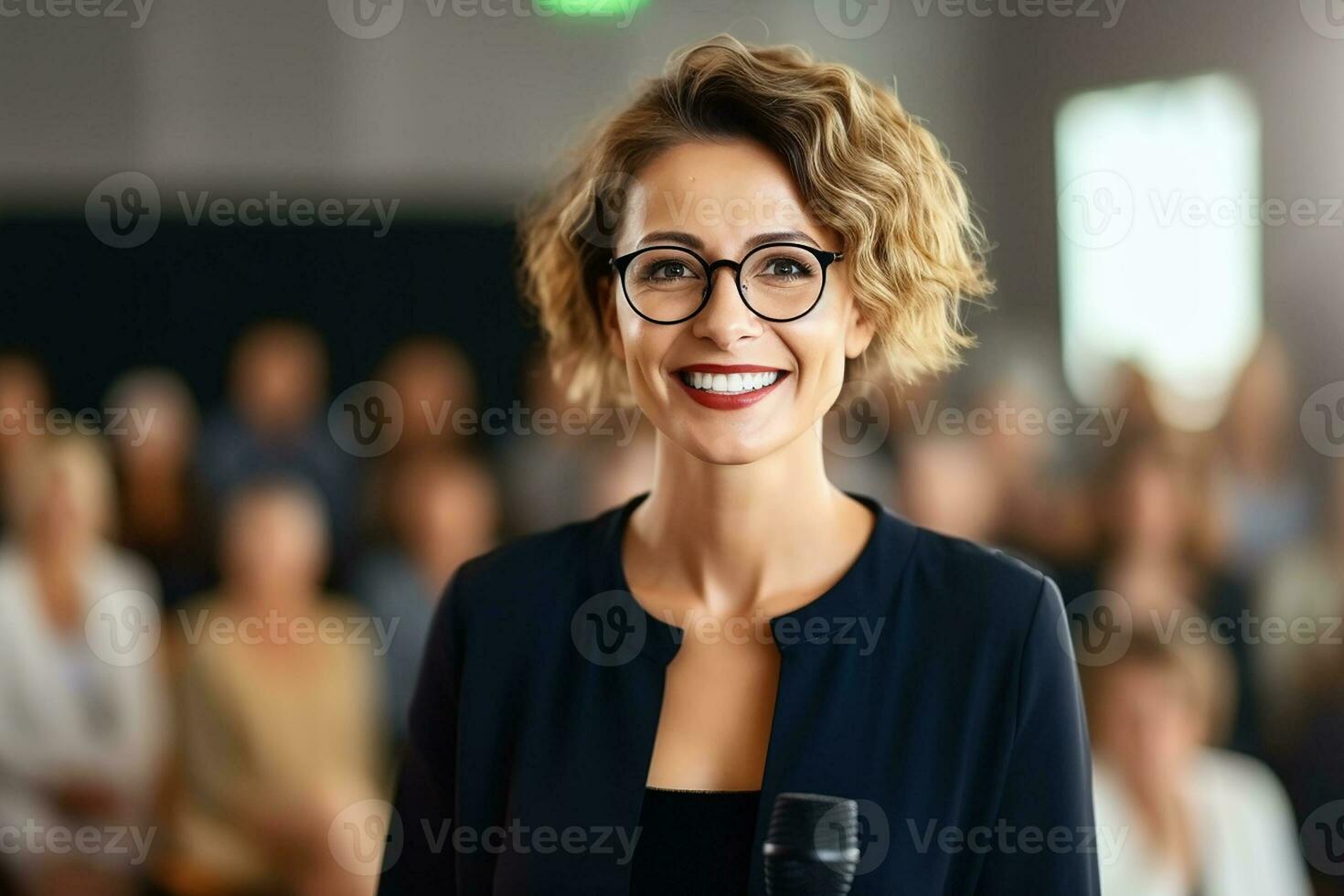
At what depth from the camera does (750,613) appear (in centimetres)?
118

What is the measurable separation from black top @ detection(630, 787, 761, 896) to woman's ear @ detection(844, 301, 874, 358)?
0.38m

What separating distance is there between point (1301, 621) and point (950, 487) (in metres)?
0.91

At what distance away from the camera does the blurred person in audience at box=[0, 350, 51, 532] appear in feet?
12.0

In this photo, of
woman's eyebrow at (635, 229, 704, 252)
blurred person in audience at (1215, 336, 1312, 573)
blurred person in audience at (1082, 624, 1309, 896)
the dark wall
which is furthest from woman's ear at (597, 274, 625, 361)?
the dark wall

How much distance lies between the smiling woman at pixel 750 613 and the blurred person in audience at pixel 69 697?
92.3 inches

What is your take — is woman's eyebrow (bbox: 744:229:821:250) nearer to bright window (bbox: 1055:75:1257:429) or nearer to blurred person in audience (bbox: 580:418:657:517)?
blurred person in audience (bbox: 580:418:657:517)

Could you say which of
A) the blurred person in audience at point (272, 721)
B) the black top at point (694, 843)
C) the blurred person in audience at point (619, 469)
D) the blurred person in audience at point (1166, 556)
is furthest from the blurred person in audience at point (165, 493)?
the black top at point (694, 843)

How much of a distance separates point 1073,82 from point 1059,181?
355mm

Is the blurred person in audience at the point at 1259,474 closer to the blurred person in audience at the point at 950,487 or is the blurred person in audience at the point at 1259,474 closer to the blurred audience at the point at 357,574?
the blurred audience at the point at 357,574

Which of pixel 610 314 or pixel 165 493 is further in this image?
pixel 165 493

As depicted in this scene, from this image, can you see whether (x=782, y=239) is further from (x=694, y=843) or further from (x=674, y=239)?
(x=694, y=843)

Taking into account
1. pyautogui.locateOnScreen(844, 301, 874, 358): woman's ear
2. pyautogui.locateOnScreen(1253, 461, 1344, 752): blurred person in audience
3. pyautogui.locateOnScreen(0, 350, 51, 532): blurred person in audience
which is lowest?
pyautogui.locateOnScreen(1253, 461, 1344, 752): blurred person in audience

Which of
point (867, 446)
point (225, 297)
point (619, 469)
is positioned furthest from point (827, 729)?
point (225, 297)

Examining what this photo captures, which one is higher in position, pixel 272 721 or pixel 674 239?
pixel 674 239
